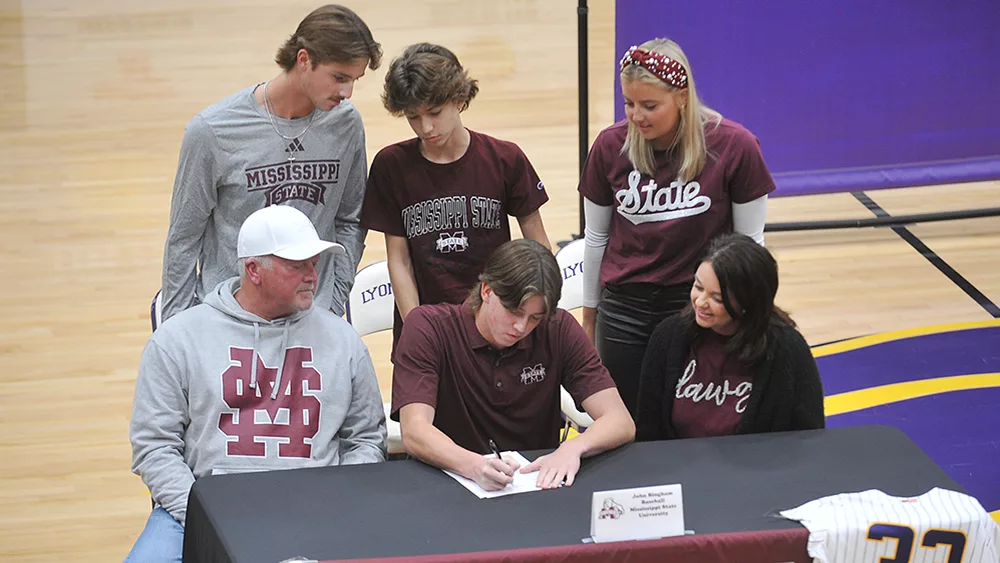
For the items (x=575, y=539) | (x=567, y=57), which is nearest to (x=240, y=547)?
(x=575, y=539)

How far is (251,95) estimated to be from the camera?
3.45m

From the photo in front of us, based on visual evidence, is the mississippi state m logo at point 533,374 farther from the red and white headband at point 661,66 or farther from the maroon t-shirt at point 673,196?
the red and white headband at point 661,66

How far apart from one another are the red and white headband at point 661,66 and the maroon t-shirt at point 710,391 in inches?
26.0

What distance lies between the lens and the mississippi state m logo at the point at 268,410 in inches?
124

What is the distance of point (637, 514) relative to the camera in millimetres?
2590

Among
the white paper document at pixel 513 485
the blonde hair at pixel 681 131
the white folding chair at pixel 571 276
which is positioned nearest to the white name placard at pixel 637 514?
the white paper document at pixel 513 485

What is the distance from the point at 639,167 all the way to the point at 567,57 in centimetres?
619

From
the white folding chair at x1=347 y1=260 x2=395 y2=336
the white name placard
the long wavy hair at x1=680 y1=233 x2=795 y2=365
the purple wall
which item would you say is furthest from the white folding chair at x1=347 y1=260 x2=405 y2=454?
the purple wall

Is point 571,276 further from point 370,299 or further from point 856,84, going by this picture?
point 856,84

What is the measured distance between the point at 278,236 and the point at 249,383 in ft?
1.20

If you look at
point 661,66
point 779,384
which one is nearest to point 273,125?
point 661,66

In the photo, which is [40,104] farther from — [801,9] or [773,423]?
[773,423]

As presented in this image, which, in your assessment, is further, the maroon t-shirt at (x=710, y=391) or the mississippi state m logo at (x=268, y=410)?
the maroon t-shirt at (x=710, y=391)

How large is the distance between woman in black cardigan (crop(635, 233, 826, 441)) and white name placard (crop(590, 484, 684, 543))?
68cm
